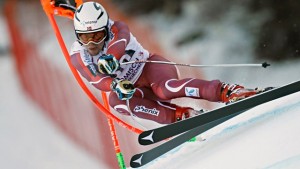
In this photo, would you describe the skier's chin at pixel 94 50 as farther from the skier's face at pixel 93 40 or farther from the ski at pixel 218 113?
the ski at pixel 218 113

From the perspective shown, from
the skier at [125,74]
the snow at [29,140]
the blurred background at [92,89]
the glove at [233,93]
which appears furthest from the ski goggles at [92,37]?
the snow at [29,140]

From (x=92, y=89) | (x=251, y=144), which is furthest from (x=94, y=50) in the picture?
(x=92, y=89)

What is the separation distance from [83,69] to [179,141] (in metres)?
0.91

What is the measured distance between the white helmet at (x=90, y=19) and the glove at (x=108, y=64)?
266 mm

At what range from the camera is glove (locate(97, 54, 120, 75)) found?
188 inches

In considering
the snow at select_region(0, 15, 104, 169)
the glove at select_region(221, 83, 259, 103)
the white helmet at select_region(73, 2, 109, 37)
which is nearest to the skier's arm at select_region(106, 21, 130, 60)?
the white helmet at select_region(73, 2, 109, 37)

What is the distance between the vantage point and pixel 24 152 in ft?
27.6

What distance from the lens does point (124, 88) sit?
4848 millimetres

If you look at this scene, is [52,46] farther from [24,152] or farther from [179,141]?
[179,141]

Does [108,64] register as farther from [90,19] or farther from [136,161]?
[136,161]

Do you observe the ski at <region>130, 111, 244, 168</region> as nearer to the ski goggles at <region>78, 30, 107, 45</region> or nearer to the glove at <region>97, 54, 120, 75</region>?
the glove at <region>97, 54, 120, 75</region>

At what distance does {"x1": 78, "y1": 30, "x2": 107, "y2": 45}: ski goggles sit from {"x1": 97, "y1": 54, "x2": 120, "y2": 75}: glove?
0.23 m

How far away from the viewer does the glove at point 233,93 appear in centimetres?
441

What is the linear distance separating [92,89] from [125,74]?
382cm
